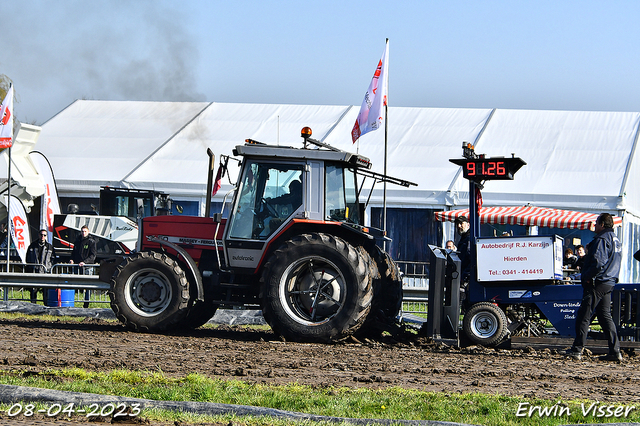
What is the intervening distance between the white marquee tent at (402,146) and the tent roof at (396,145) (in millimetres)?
30

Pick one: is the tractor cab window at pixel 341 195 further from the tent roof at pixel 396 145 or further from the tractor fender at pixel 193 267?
the tent roof at pixel 396 145

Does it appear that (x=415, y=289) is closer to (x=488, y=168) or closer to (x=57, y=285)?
(x=488, y=168)

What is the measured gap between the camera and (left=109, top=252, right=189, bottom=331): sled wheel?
32.8 ft

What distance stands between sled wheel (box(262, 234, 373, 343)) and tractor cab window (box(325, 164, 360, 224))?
571mm

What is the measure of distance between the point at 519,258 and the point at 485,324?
0.91 m

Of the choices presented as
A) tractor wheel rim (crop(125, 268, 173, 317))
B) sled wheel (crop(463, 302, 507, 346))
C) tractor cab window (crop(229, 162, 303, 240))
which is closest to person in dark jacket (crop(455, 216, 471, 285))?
sled wheel (crop(463, 302, 507, 346))

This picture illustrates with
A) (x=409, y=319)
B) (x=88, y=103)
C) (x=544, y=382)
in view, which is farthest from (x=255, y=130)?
(x=544, y=382)

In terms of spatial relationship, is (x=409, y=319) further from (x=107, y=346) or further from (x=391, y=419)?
(x=391, y=419)

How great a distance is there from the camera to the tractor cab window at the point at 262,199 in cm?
990

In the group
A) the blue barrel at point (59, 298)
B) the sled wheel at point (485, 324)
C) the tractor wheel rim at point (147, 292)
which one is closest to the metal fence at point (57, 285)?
the blue barrel at point (59, 298)

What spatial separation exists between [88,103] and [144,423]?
924 inches

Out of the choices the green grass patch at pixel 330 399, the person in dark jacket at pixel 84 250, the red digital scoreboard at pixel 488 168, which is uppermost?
the red digital scoreboard at pixel 488 168

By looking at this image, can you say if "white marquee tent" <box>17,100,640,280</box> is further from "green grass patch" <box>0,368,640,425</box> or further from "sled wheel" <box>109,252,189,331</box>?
"green grass patch" <box>0,368,640,425</box>

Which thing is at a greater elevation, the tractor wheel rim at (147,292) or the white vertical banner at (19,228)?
the white vertical banner at (19,228)
